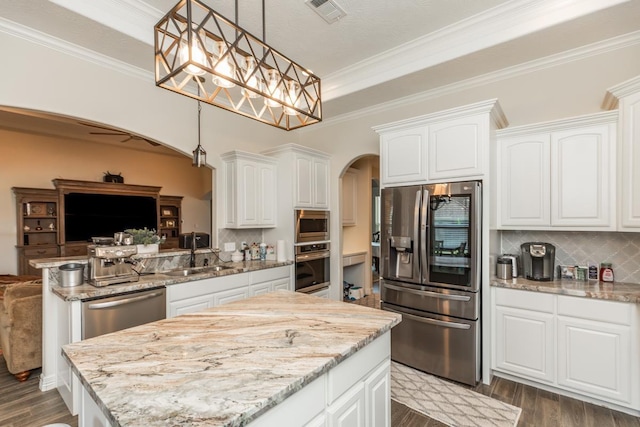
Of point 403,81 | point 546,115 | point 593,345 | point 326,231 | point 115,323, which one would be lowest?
point 593,345

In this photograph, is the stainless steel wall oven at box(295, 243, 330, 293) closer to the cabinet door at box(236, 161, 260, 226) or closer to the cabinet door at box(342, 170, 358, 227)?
the cabinet door at box(236, 161, 260, 226)

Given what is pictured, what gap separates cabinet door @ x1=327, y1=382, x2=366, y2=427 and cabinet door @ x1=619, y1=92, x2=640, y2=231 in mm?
2468

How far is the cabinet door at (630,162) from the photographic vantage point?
2336 millimetres

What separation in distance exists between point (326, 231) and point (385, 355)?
2.95 metres

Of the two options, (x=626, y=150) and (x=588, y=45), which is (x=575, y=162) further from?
(x=588, y=45)

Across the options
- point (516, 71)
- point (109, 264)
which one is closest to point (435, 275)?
point (516, 71)

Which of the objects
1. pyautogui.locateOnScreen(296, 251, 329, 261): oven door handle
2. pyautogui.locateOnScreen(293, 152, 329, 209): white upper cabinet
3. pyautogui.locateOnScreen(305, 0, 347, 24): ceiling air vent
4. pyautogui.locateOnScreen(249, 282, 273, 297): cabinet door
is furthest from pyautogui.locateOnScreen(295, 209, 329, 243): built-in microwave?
pyautogui.locateOnScreen(305, 0, 347, 24): ceiling air vent

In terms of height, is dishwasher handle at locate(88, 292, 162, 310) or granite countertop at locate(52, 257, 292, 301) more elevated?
granite countertop at locate(52, 257, 292, 301)

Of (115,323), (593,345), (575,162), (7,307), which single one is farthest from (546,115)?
(7,307)

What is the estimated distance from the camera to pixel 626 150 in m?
2.39

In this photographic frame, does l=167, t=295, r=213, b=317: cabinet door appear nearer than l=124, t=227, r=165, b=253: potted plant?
Yes

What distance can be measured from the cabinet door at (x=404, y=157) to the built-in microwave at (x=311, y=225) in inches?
51.2

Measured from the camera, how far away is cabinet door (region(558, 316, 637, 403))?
231 cm

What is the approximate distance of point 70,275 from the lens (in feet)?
8.48
